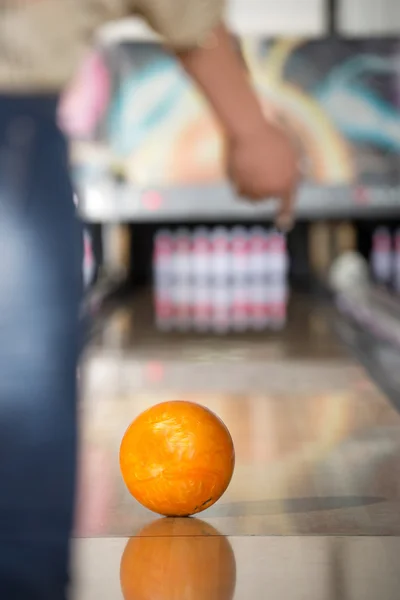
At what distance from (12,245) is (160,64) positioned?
4.07 meters

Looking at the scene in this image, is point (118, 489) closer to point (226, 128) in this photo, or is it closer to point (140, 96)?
point (226, 128)

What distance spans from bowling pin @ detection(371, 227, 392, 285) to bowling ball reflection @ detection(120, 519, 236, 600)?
4891 millimetres

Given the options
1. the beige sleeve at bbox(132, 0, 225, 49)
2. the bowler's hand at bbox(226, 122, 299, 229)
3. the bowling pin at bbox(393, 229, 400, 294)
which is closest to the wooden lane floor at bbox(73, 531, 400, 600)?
the bowler's hand at bbox(226, 122, 299, 229)

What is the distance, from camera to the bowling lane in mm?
Answer: 1254

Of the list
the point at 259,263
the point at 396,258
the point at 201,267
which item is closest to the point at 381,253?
the point at 396,258

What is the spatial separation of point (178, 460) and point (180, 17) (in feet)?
2.32

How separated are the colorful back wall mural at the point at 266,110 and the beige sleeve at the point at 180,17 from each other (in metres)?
3.73

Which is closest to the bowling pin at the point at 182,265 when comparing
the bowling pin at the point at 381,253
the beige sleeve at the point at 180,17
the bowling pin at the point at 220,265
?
the bowling pin at the point at 220,265

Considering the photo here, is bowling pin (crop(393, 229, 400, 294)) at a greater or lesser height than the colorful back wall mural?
lesser

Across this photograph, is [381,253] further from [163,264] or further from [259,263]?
[163,264]

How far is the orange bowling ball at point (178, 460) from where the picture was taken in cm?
147

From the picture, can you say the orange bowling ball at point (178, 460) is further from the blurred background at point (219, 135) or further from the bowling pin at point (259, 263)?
the bowling pin at point (259, 263)

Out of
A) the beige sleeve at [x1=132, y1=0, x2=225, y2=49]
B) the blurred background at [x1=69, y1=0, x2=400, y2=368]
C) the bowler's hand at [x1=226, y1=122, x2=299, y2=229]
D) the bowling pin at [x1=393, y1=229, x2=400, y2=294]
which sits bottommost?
the bowling pin at [x1=393, y1=229, x2=400, y2=294]

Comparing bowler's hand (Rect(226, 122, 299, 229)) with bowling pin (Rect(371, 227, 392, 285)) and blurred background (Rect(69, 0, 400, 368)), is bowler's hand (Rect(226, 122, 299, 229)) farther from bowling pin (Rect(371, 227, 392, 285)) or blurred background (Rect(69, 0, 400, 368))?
bowling pin (Rect(371, 227, 392, 285))
